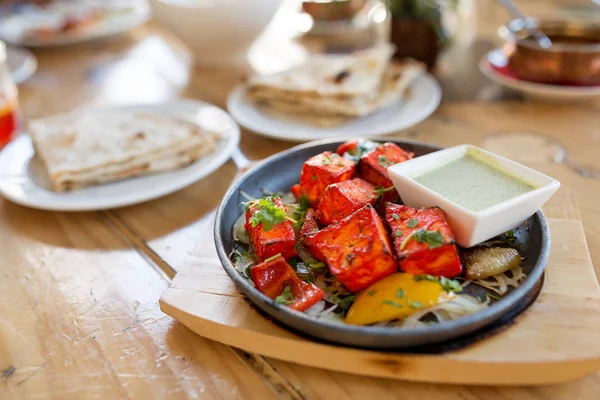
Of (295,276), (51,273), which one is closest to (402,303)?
(295,276)

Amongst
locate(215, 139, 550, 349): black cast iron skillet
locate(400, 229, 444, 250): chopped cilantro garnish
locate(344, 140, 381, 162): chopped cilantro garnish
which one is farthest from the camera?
locate(344, 140, 381, 162): chopped cilantro garnish

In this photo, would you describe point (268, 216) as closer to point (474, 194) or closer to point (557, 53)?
point (474, 194)

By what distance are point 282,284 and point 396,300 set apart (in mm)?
265

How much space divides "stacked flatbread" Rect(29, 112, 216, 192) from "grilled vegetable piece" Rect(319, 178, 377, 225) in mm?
824

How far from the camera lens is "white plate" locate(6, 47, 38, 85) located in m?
2.98

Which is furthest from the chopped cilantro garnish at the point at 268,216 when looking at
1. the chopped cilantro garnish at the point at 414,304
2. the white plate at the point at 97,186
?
the white plate at the point at 97,186

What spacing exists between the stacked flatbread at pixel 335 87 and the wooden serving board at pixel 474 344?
116cm

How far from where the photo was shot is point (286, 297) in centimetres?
121

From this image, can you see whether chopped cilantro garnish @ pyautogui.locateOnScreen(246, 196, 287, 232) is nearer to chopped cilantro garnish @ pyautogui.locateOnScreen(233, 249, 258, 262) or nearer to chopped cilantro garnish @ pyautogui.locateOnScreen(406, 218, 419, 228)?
chopped cilantro garnish @ pyautogui.locateOnScreen(233, 249, 258, 262)

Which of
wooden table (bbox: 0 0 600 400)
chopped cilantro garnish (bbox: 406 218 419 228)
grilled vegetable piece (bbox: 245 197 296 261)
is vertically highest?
chopped cilantro garnish (bbox: 406 218 419 228)

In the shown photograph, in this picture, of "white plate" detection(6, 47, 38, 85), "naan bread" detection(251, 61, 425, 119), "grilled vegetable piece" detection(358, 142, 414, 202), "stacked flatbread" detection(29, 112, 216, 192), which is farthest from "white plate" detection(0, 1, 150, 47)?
"grilled vegetable piece" detection(358, 142, 414, 202)

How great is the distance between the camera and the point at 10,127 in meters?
2.46

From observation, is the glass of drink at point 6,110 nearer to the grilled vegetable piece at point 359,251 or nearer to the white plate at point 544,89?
the grilled vegetable piece at point 359,251

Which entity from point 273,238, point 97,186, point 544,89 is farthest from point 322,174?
point 544,89
